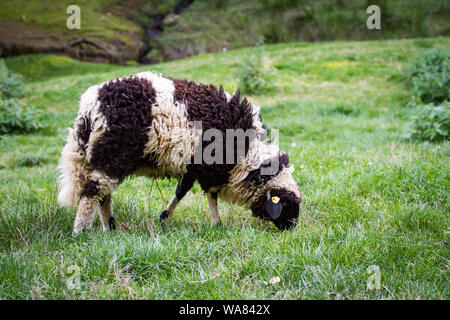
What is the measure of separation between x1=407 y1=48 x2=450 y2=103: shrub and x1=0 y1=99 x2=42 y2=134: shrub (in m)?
9.00

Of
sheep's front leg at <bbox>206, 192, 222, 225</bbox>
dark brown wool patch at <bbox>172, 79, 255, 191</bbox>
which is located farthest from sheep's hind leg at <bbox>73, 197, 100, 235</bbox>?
sheep's front leg at <bbox>206, 192, 222, 225</bbox>

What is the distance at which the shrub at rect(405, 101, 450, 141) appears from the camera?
6.24 metres

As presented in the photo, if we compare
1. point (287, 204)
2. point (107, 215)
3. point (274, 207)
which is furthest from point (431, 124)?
point (107, 215)

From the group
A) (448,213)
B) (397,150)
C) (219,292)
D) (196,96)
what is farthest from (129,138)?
(397,150)

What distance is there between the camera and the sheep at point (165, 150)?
330 cm

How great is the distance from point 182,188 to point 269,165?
3.13 ft

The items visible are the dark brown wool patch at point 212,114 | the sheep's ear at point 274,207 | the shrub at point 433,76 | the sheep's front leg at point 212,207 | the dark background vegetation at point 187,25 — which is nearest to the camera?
the dark brown wool patch at point 212,114

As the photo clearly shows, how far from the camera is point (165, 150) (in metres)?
3.51

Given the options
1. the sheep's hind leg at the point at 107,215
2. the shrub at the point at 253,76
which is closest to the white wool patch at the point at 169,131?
the sheep's hind leg at the point at 107,215

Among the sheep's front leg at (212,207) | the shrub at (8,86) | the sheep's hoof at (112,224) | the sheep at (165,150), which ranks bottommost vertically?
the sheep's hoof at (112,224)

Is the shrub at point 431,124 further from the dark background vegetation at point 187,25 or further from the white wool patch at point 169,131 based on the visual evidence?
the dark background vegetation at point 187,25

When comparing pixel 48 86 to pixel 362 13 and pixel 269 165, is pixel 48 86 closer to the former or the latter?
pixel 269 165

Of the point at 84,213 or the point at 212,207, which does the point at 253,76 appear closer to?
the point at 212,207

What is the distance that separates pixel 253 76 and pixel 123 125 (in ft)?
25.7
